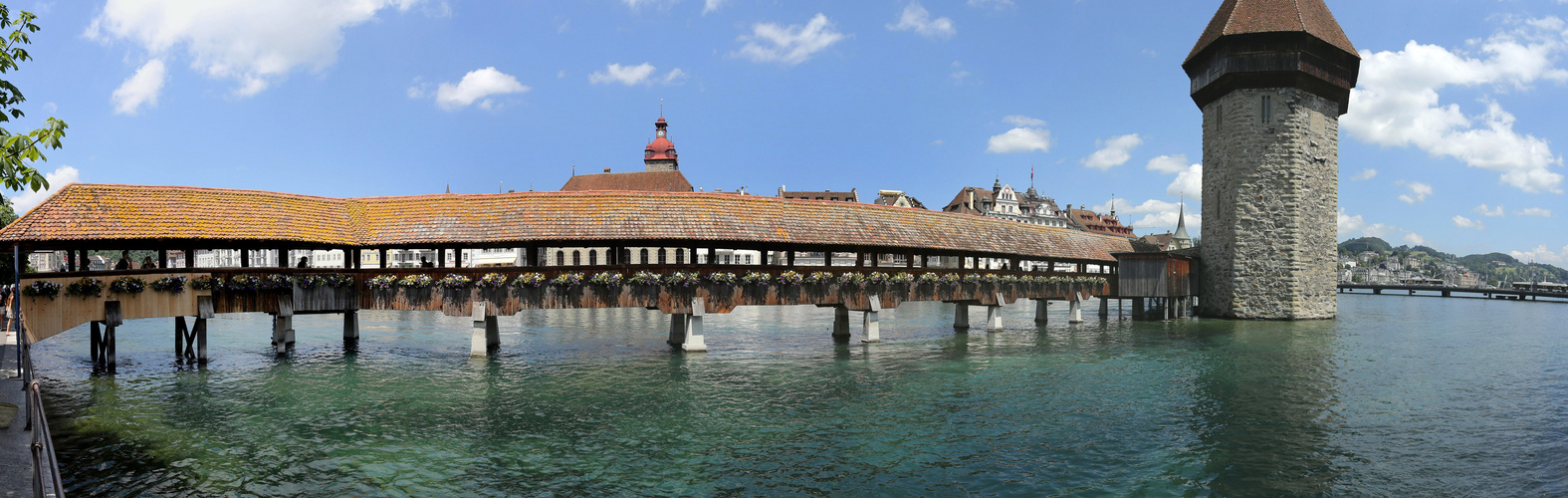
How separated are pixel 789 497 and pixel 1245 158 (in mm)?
33682

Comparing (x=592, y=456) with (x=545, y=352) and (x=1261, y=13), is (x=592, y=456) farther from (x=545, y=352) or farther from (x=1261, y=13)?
(x=1261, y=13)

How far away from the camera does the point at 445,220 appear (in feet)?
70.5

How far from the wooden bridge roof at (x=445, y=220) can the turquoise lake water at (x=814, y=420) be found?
321 centimetres

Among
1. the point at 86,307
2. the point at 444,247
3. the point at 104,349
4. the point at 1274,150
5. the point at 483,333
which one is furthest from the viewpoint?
the point at 1274,150

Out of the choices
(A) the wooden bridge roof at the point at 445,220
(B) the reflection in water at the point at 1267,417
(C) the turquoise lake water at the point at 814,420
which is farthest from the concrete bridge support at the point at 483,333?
(B) the reflection in water at the point at 1267,417

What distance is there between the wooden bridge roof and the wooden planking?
113cm

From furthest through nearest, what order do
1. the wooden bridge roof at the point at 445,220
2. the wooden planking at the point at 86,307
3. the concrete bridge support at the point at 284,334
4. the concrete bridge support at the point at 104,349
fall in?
the concrete bridge support at the point at 284,334 < the concrete bridge support at the point at 104,349 < the wooden bridge roof at the point at 445,220 < the wooden planking at the point at 86,307

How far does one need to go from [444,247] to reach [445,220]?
1.10m

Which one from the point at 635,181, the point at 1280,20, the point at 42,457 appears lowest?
the point at 42,457

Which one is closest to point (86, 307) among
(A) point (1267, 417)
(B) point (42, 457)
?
(B) point (42, 457)

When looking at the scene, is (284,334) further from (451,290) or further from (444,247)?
(444,247)

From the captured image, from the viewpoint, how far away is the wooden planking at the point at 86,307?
1712 cm

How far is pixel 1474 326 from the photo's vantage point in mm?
37531

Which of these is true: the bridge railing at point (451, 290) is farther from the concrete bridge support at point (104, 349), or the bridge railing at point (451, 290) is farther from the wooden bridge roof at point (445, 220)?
the concrete bridge support at point (104, 349)
